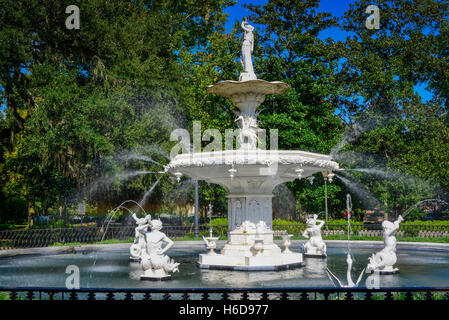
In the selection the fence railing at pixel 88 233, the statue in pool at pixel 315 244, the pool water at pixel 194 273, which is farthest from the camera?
the fence railing at pixel 88 233

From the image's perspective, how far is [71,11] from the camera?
2506 centimetres

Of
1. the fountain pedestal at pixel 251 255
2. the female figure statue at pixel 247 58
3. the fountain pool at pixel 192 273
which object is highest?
the female figure statue at pixel 247 58

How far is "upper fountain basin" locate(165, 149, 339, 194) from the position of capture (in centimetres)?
1201

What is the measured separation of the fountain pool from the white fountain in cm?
56

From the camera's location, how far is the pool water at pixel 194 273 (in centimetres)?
1060

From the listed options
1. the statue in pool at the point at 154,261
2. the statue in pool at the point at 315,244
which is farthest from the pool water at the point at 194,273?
the statue in pool at the point at 315,244

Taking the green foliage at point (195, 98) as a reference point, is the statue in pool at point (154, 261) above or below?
below

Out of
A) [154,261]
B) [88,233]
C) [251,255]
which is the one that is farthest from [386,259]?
[88,233]

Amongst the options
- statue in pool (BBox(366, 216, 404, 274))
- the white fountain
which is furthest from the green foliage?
statue in pool (BBox(366, 216, 404, 274))

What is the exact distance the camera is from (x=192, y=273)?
484 inches

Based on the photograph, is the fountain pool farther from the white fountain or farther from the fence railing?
the fence railing

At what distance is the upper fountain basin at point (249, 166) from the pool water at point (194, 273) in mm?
2623

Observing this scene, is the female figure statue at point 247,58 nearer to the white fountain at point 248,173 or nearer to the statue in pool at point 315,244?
the white fountain at point 248,173

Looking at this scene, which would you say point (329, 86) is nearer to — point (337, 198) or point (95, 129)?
point (337, 198)
